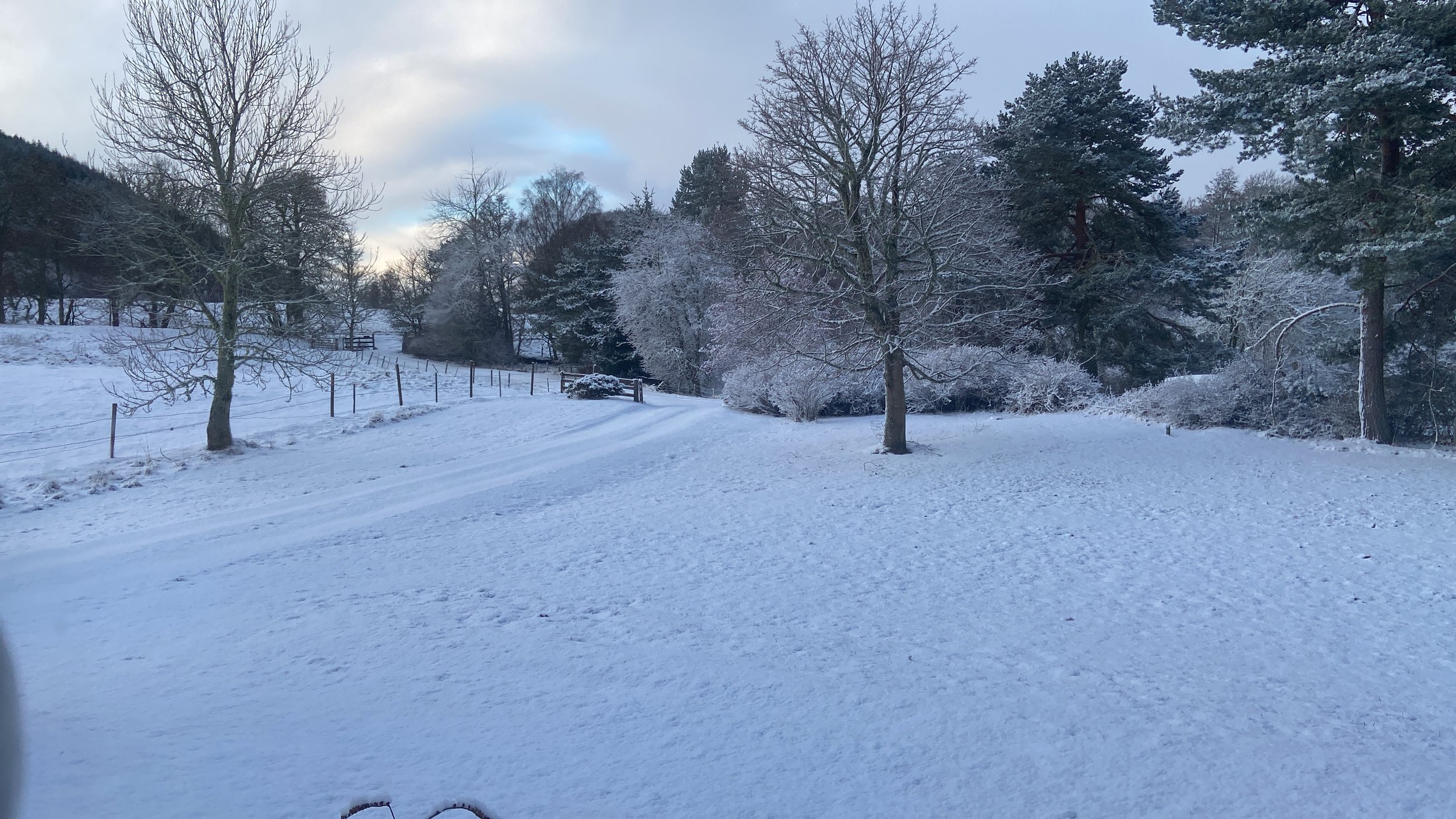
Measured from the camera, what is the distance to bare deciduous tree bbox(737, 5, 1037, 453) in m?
14.4

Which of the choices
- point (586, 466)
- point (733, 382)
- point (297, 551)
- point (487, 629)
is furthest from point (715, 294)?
point (487, 629)

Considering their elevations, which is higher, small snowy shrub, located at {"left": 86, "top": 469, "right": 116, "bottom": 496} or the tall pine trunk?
the tall pine trunk

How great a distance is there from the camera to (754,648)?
6355 millimetres

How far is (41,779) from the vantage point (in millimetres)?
3428

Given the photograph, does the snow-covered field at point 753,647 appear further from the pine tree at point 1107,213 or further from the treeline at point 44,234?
the treeline at point 44,234

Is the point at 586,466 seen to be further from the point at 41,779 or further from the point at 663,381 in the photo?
the point at 663,381

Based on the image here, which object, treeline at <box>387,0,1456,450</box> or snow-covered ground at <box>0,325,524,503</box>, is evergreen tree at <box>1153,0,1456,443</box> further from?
snow-covered ground at <box>0,325,524,503</box>

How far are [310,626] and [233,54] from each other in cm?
1537

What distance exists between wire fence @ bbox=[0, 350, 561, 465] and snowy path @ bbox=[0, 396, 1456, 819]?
21.9ft

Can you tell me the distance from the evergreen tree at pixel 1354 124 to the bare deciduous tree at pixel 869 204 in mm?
4871

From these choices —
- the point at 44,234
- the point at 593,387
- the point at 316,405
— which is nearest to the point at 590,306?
the point at 593,387

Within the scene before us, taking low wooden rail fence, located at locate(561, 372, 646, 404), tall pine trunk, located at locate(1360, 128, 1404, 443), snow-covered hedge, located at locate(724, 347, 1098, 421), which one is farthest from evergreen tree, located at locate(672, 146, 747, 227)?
tall pine trunk, located at locate(1360, 128, 1404, 443)

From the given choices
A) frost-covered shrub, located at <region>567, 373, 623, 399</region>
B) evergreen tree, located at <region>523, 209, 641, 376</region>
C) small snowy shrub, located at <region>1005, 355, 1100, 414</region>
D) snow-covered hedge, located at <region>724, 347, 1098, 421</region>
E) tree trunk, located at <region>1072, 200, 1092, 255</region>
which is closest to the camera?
snow-covered hedge, located at <region>724, 347, 1098, 421</region>

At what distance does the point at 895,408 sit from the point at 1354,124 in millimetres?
9263
